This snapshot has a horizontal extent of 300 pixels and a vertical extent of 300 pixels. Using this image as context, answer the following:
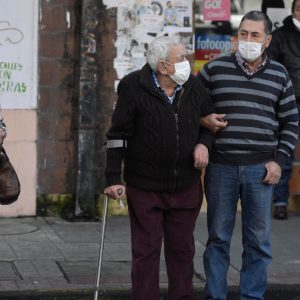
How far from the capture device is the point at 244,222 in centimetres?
590

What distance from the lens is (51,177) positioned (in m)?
8.48

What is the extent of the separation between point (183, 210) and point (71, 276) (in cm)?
129

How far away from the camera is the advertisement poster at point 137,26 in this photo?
843 cm

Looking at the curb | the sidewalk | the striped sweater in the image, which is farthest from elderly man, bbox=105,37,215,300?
the sidewalk

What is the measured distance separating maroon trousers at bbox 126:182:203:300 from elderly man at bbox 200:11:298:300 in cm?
20

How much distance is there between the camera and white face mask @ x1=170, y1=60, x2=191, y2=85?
5449mm

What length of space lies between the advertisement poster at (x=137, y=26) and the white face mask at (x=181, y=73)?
3.00m

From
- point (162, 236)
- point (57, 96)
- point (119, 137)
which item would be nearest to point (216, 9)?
point (57, 96)

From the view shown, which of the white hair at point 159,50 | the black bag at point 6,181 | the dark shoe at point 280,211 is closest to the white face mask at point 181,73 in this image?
the white hair at point 159,50

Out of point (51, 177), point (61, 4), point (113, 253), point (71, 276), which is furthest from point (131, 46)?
point (71, 276)

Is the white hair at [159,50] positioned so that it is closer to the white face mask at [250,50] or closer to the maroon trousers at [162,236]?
the white face mask at [250,50]

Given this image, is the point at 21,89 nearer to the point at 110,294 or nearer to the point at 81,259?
the point at 81,259

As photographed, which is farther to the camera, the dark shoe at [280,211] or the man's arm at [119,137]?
the dark shoe at [280,211]

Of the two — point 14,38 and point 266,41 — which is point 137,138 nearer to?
point 266,41
